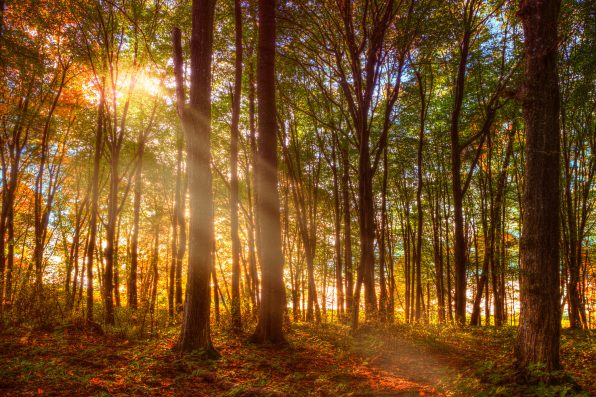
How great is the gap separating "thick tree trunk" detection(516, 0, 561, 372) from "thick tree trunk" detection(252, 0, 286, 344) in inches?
155

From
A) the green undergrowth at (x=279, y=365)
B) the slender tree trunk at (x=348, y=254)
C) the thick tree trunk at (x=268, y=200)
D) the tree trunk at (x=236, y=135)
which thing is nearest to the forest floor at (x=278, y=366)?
the green undergrowth at (x=279, y=365)

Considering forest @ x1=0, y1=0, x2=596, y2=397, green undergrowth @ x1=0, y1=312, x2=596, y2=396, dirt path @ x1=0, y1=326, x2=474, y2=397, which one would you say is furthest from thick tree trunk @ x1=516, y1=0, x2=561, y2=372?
dirt path @ x1=0, y1=326, x2=474, y2=397

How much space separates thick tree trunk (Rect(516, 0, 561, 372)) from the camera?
395 cm

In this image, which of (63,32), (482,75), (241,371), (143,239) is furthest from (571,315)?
(143,239)

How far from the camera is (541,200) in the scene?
4074 mm

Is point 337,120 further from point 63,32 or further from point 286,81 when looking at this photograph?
point 63,32

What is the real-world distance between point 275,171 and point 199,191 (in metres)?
1.59

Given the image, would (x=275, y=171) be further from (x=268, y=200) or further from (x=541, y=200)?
(x=541, y=200)

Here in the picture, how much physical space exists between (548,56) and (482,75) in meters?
8.13

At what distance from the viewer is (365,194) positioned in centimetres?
787

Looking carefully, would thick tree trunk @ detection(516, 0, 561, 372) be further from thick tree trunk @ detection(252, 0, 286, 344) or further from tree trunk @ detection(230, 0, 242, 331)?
tree trunk @ detection(230, 0, 242, 331)

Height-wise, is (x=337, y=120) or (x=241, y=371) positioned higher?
(x=337, y=120)

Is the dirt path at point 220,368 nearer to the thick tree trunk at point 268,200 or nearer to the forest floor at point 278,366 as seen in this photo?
the forest floor at point 278,366

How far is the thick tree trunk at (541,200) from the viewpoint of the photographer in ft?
12.9
